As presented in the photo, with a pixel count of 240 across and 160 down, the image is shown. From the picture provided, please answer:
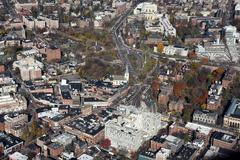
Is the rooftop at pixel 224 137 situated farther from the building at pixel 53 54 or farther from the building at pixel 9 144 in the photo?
the building at pixel 53 54

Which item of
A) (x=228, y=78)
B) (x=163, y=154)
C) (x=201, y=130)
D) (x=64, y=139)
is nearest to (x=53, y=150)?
(x=64, y=139)

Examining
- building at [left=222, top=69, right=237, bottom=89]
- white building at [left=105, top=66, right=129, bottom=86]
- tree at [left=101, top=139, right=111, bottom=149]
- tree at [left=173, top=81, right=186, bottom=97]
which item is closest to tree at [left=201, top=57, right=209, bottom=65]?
building at [left=222, top=69, right=237, bottom=89]

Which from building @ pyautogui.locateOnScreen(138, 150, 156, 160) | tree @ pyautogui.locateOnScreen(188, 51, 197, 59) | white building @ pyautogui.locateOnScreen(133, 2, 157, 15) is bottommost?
building @ pyautogui.locateOnScreen(138, 150, 156, 160)

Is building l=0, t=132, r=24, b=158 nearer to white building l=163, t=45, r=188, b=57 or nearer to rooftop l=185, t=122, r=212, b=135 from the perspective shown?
rooftop l=185, t=122, r=212, b=135

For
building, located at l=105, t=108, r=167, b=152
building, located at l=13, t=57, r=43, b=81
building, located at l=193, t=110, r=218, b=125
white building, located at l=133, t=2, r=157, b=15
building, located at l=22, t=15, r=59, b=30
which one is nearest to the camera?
building, located at l=105, t=108, r=167, b=152

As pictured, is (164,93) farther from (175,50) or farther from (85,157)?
(175,50)

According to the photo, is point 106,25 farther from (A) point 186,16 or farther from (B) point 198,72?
(B) point 198,72
